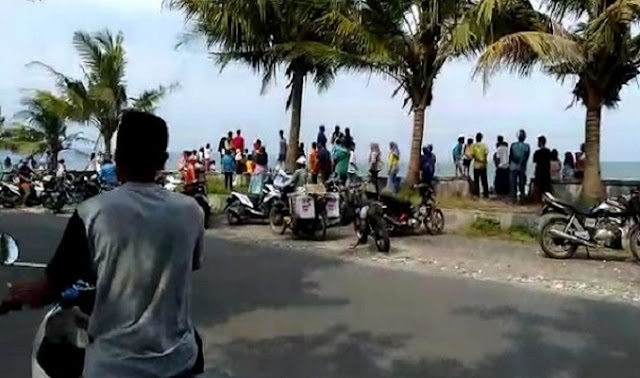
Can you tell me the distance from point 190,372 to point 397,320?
5.70 metres

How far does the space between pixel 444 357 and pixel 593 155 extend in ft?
40.2

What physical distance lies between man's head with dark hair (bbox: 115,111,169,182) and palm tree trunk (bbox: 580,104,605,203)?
1618 centimetres

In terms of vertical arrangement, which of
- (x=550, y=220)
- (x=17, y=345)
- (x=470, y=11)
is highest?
(x=470, y=11)

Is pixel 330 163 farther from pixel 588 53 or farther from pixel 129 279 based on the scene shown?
pixel 129 279

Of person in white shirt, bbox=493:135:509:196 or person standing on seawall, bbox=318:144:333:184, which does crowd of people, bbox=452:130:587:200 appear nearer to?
person in white shirt, bbox=493:135:509:196

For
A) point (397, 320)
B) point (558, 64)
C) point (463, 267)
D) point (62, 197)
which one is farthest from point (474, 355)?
point (62, 197)

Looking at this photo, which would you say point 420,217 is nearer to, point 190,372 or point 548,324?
point 548,324

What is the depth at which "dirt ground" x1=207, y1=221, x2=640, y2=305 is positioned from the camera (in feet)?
36.6

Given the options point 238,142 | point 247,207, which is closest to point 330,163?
point 247,207

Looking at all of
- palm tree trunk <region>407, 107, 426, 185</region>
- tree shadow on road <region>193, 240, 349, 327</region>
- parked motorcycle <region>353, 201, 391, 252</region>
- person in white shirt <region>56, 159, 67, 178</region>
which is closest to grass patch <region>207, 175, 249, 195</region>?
person in white shirt <region>56, 159, 67, 178</region>

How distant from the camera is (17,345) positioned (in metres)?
7.04

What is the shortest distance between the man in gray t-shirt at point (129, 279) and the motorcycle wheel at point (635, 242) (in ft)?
37.2

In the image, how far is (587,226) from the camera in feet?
44.0

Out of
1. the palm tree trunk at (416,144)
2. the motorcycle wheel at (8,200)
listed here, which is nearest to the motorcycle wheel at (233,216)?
the palm tree trunk at (416,144)
